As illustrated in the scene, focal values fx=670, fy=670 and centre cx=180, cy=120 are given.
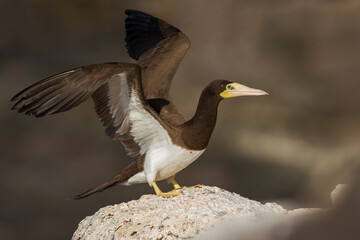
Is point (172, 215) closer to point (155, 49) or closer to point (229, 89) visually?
point (229, 89)

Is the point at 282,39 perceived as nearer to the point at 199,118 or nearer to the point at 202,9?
the point at 202,9

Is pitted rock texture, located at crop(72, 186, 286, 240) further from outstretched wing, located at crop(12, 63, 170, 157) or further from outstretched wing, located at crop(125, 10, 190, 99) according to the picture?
outstretched wing, located at crop(125, 10, 190, 99)

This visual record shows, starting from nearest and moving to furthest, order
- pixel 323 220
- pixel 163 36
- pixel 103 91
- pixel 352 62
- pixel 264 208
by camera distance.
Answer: pixel 323 220, pixel 264 208, pixel 103 91, pixel 163 36, pixel 352 62

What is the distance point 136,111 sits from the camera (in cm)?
450

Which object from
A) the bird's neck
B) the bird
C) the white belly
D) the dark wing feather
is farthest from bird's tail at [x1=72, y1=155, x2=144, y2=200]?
the dark wing feather

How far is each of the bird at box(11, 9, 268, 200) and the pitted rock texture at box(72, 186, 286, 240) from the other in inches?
8.2

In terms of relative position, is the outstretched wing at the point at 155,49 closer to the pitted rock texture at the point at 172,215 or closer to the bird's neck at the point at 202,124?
the bird's neck at the point at 202,124

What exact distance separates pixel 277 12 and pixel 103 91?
4652mm

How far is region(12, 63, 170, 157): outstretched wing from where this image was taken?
422 cm

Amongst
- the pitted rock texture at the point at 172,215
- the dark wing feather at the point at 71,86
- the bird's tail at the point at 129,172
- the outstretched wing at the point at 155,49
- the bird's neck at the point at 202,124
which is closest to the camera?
the pitted rock texture at the point at 172,215

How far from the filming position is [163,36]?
19.8 feet

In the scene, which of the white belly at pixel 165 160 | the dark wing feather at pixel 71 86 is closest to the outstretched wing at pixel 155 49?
the white belly at pixel 165 160

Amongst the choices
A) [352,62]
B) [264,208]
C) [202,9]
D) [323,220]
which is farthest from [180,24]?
[323,220]

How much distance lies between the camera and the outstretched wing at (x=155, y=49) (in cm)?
539
